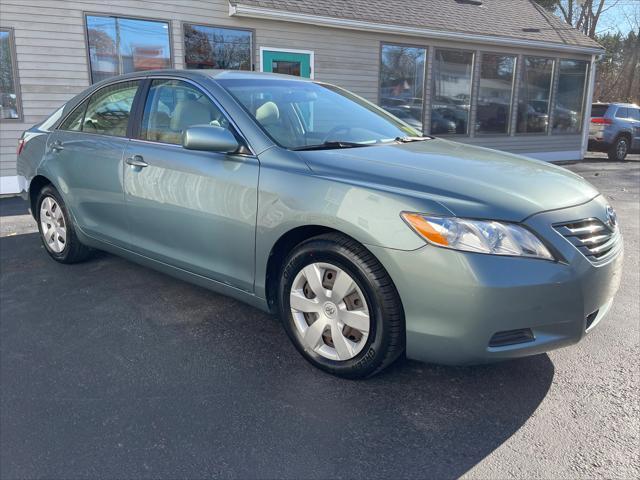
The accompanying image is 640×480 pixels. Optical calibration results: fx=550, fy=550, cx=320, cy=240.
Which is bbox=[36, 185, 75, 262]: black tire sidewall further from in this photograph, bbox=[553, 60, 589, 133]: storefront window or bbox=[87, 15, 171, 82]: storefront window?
bbox=[553, 60, 589, 133]: storefront window

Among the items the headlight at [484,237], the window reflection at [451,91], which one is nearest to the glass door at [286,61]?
the window reflection at [451,91]

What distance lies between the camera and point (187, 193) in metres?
3.45

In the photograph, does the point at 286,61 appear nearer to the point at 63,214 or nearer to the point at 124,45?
the point at 124,45

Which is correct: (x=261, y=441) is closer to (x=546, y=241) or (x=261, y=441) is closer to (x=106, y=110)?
(x=546, y=241)

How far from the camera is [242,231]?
125 inches

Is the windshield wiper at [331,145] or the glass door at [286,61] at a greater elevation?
the glass door at [286,61]

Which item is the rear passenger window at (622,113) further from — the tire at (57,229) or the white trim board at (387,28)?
the tire at (57,229)

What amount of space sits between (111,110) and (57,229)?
4.14ft

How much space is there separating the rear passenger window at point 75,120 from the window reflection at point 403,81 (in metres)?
7.93

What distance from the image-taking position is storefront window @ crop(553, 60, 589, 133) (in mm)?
14750

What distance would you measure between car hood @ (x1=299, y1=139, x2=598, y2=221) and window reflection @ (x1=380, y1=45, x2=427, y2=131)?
28.5 feet

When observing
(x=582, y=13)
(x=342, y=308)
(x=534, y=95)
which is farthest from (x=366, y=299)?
(x=582, y=13)

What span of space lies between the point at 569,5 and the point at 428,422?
35785 mm

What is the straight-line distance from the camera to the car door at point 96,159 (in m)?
4.05
